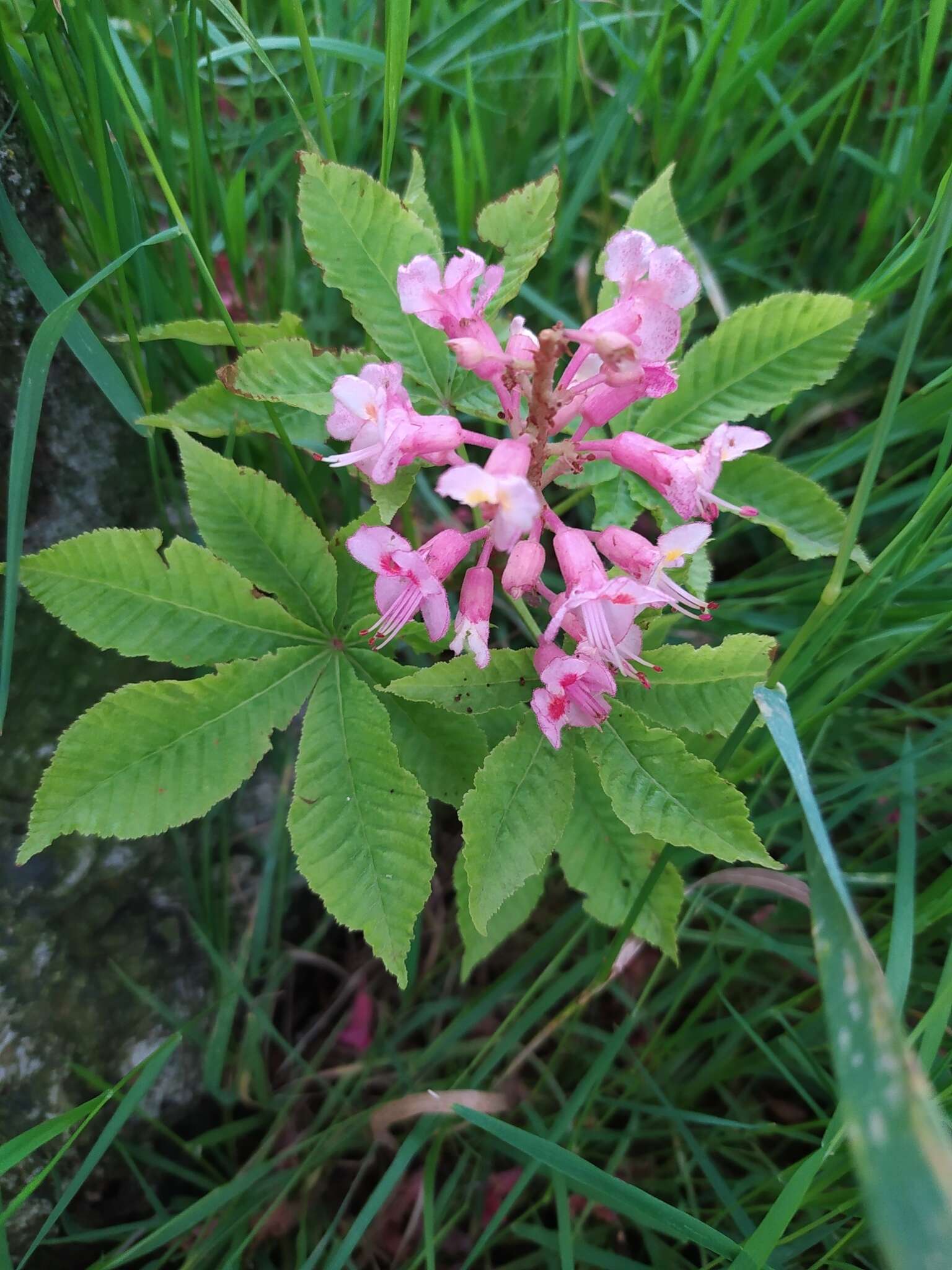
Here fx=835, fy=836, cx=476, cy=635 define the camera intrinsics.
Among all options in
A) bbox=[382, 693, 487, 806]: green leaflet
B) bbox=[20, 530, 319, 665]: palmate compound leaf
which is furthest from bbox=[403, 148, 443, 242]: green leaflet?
bbox=[382, 693, 487, 806]: green leaflet

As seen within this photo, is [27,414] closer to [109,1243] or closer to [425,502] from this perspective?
[425,502]

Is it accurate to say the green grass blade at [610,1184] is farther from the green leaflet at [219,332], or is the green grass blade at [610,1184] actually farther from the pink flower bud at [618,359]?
the green leaflet at [219,332]

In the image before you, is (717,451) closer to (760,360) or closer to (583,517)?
(760,360)

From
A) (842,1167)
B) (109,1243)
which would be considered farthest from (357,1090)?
(842,1167)

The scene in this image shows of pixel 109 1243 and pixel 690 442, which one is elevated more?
pixel 690 442

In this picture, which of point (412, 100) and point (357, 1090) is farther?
point (412, 100)

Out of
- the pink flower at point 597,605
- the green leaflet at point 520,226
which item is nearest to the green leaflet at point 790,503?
the pink flower at point 597,605
